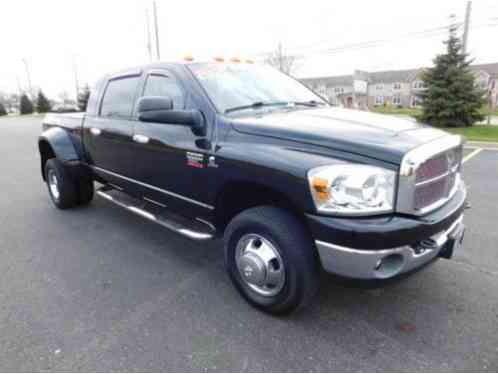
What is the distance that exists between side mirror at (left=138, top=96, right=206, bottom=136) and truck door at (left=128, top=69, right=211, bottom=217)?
0.37ft

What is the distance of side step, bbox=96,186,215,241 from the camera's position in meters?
3.01

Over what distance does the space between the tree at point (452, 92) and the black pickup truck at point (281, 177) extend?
46.9ft

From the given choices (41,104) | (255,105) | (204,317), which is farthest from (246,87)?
(41,104)

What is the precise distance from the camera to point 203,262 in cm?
340

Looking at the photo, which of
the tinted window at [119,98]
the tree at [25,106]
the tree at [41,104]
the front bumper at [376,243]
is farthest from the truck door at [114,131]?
the tree at [25,106]

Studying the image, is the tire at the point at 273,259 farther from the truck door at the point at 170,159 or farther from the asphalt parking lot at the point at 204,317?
the truck door at the point at 170,159

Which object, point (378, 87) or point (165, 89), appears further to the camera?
point (378, 87)

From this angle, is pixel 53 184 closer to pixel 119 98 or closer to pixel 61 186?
pixel 61 186

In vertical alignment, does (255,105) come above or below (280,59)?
below

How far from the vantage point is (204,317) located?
2574mm

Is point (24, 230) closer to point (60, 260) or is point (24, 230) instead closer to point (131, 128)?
point (60, 260)

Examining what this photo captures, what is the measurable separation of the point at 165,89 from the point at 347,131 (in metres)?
1.75

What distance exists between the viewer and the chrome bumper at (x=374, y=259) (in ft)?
6.68

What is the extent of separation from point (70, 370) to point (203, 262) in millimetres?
1485
